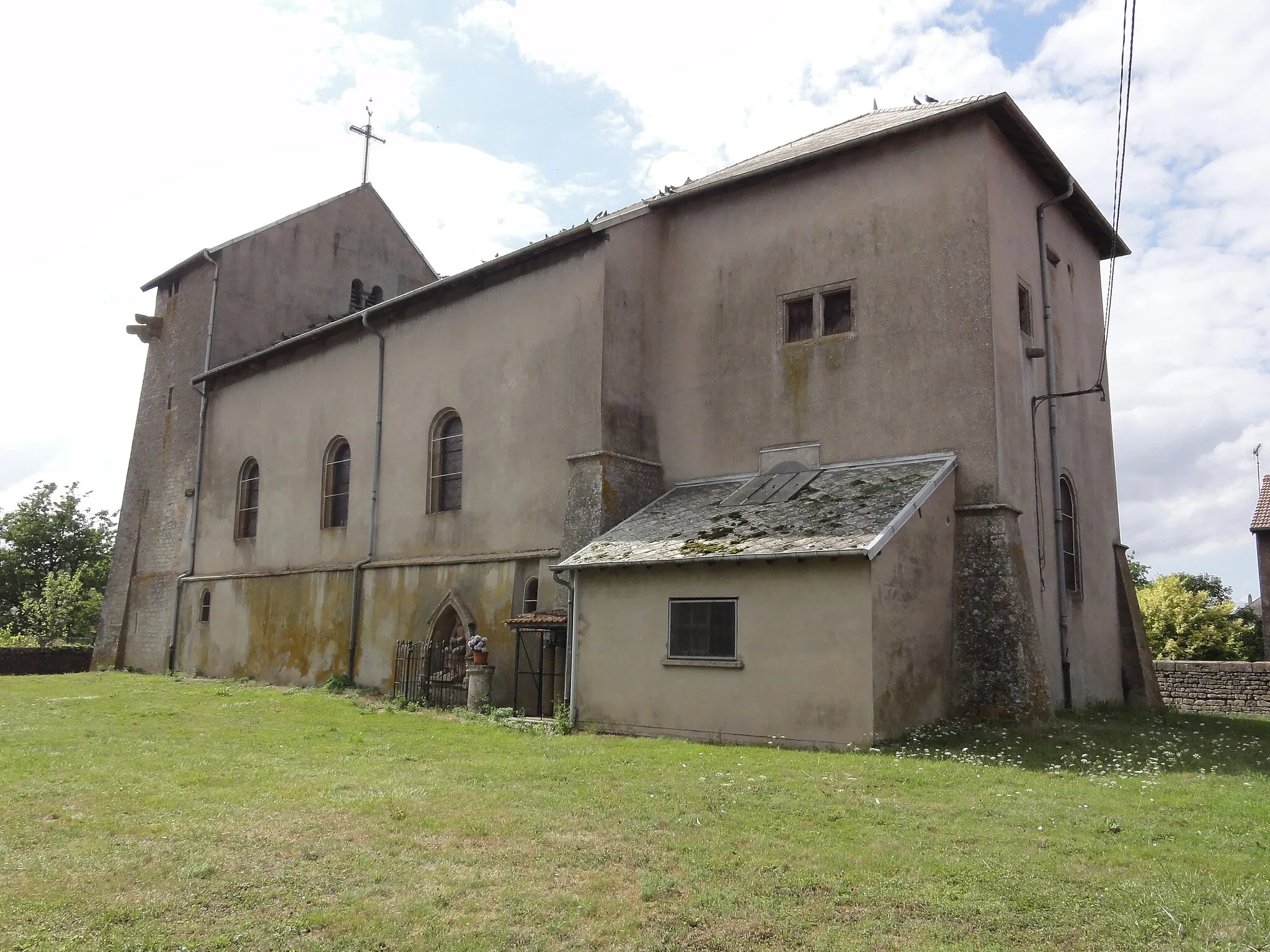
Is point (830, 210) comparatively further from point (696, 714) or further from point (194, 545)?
point (194, 545)

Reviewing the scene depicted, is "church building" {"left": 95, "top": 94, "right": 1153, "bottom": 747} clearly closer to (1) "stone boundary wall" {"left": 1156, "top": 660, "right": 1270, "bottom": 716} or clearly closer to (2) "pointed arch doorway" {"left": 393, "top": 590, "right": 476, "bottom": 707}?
(2) "pointed arch doorway" {"left": 393, "top": 590, "right": 476, "bottom": 707}

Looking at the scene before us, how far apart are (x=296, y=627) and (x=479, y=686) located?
8403 mm

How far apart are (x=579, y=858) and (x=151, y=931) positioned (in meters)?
2.72

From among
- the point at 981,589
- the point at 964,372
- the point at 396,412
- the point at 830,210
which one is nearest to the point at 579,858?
the point at 981,589

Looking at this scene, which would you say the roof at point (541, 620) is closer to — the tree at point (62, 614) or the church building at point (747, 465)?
the church building at point (747, 465)

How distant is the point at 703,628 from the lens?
545 inches

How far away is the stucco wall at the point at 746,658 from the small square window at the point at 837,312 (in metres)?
5.19

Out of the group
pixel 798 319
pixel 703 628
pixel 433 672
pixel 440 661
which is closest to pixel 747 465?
pixel 798 319

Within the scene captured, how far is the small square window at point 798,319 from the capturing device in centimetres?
1709

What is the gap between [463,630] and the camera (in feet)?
63.8

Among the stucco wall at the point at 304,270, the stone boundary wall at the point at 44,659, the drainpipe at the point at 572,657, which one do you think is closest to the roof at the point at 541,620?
the drainpipe at the point at 572,657

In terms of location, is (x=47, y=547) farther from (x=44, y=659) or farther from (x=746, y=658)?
(x=746, y=658)

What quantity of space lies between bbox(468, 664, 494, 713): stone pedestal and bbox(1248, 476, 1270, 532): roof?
26.5m

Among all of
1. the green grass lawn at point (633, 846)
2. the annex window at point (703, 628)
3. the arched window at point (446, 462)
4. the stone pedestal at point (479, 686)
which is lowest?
the green grass lawn at point (633, 846)
